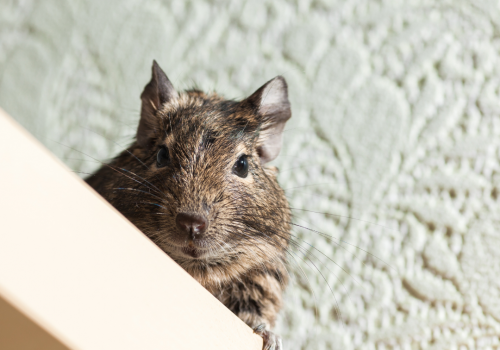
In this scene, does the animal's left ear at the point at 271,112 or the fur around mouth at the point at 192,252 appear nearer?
the fur around mouth at the point at 192,252

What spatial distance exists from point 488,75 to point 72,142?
104 centimetres

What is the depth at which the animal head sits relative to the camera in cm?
53

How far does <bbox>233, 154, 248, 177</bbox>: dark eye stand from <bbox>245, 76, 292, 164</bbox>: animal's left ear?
76 mm

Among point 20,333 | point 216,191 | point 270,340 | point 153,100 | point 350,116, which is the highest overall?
point 350,116

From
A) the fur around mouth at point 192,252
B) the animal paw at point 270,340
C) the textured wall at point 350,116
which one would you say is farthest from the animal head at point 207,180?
the textured wall at point 350,116

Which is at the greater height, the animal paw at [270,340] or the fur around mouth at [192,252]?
the fur around mouth at [192,252]

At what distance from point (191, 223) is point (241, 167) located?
0.17 meters

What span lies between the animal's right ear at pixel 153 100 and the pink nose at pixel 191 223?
9.6 inches

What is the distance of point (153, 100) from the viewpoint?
70 cm

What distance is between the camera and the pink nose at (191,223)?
19.2 inches

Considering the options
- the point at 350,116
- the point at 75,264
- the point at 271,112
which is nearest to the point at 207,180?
the point at 271,112

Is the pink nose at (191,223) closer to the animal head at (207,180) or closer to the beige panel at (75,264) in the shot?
the animal head at (207,180)

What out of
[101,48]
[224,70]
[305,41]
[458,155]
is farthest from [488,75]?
[101,48]

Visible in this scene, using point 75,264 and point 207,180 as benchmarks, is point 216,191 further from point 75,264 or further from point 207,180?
point 75,264
